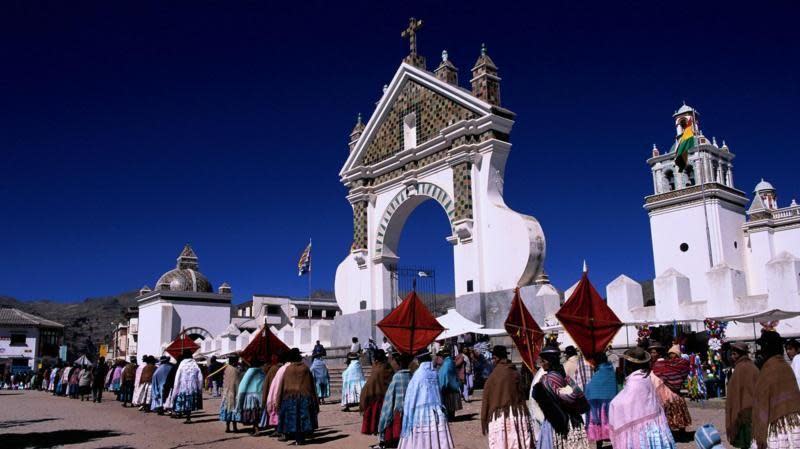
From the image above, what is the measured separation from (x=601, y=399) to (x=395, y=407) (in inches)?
111

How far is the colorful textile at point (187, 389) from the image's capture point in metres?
14.8

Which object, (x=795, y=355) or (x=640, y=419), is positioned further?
(x=795, y=355)

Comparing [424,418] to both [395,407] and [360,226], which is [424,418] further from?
[360,226]

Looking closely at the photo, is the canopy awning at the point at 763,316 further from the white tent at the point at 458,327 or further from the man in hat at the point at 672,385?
the white tent at the point at 458,327

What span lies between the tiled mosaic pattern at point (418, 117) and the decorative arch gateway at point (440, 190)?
0.11 ft

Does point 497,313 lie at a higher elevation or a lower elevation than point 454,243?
lower

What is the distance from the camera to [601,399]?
8.80 meters

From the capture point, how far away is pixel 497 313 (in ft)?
62.0

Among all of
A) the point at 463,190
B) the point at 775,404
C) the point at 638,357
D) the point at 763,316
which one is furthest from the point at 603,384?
the point at 463,190

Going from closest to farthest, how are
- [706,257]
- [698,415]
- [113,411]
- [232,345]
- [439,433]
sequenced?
[439,433] → [698,415] → [113,411] → [232,345] → [706,257]

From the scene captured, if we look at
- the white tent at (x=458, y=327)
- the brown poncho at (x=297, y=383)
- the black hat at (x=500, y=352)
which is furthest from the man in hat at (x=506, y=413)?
the white tent at (x=458, y=327)

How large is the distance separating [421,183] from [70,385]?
17626mm

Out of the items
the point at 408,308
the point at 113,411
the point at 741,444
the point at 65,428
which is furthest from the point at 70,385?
the point at 741,444

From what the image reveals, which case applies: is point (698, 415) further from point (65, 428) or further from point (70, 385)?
point (70, 385)
